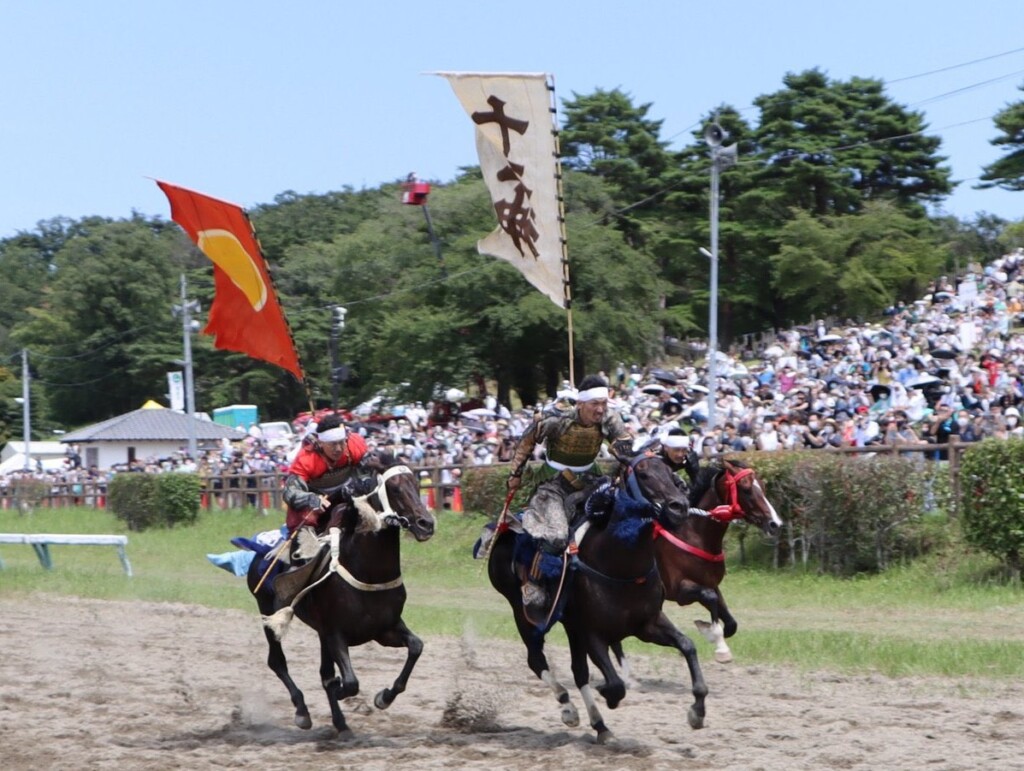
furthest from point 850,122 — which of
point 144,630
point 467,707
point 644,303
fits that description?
point 467,707

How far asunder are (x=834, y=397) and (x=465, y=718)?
51.7 ft

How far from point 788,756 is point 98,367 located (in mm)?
78741

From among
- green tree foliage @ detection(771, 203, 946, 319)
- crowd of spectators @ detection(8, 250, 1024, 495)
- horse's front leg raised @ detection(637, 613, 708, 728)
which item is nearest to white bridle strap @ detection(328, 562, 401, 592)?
horse's front leg raised @ detection(637, 613, 708, 728)

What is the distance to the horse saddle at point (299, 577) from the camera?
379 inches

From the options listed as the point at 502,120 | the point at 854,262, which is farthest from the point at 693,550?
the point at 854,262

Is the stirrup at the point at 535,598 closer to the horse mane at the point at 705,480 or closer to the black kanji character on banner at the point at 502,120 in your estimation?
the horse mane at the point at 705,480

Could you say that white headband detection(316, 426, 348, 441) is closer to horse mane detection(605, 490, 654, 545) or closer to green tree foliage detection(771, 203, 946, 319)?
horse mane detection(605, 490, 654, 545)

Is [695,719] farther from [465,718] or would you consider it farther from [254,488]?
[254,488]

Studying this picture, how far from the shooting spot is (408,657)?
9383 millimetres

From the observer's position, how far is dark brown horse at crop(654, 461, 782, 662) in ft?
36.9

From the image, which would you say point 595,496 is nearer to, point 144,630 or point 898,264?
point 144,630

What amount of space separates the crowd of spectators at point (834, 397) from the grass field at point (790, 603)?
2086 millimetres

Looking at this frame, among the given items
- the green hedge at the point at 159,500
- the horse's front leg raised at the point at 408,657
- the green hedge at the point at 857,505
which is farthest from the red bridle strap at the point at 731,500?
the green hedge at the point at 159,500

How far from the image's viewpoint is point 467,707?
9.66 meters
